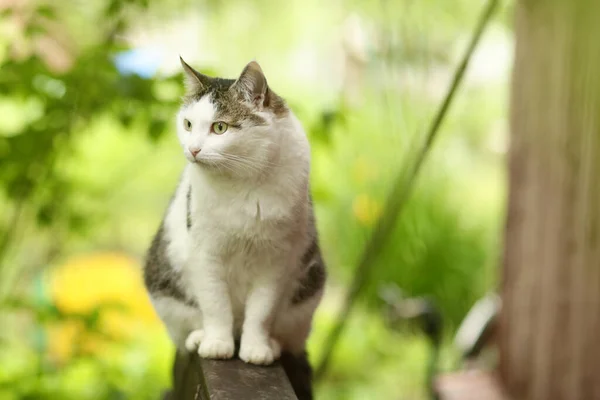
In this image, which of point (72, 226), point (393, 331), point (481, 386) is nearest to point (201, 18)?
point (72, 226)

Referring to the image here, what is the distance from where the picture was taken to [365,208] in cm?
262

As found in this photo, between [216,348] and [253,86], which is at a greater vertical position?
[253,86]

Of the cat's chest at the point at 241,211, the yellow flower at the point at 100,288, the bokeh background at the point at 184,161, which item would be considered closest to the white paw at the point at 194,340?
the cat's chest at the point at 241,211

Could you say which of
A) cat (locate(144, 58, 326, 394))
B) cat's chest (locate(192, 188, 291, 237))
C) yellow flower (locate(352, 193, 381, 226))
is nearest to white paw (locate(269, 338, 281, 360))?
cat (locate(144, 58, 326, 394))

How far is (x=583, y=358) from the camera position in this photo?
1.65m

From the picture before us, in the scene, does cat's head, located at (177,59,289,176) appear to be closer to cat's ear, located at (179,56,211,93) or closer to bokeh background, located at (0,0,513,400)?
cat's ear, located at (179,56,211,93)

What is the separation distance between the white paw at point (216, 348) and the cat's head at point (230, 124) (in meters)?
0.22

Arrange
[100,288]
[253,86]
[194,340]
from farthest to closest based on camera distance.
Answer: [100,288] → [194,340] → [253,86]

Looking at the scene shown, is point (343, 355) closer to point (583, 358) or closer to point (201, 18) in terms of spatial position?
point (583, 358)

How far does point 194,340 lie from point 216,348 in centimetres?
6

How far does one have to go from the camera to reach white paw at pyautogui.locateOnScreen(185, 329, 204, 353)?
36.4 inches

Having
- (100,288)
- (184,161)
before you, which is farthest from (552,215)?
(100,288)

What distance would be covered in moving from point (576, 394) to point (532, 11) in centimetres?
91

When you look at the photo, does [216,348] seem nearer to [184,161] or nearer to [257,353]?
[257,353]
